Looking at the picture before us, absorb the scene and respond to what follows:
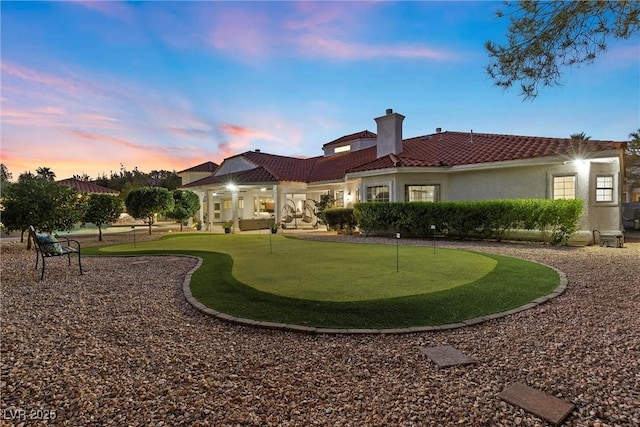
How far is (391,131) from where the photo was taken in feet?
63.8

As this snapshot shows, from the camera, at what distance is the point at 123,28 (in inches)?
438

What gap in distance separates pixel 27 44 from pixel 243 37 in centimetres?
694

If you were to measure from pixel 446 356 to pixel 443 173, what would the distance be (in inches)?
598

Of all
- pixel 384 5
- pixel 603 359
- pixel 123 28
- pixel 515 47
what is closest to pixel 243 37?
pixel 123 28

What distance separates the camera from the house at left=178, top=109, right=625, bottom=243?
1337cm

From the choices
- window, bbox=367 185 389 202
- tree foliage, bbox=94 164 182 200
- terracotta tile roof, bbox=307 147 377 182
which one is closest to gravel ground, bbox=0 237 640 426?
window, bbox=367 185 389 202

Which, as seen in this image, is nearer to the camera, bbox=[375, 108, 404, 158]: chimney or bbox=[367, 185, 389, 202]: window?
bbox=[367, 185, 389, 202]: window

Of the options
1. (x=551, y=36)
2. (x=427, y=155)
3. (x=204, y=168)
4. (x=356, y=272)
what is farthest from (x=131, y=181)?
(x=551, y=36)

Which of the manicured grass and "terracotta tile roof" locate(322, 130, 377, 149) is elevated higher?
"terracotta tile roof" locate(322, 130, 377, 149)

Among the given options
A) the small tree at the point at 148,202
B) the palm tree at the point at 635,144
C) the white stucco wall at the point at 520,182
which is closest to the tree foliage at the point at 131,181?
the small tree at the point at 148,202

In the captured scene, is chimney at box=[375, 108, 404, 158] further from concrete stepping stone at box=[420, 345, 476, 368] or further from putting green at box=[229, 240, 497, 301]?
concrete stepping stone at box=[420, 345, 476, 368]

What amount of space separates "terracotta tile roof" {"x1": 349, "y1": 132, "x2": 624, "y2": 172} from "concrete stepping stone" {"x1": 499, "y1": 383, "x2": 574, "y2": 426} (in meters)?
14.0

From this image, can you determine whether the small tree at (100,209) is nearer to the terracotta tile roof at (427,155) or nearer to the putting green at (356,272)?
the terracotta tile roof at (427,155)

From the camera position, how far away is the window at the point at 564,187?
13727 mm
